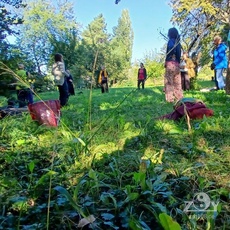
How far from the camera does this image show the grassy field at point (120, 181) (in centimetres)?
127

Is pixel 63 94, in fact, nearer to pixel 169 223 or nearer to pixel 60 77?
pixel 60 77

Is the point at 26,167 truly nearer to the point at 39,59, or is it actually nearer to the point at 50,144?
the point at 50,144

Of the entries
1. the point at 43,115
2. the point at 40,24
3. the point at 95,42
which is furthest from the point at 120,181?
the point at 40,24

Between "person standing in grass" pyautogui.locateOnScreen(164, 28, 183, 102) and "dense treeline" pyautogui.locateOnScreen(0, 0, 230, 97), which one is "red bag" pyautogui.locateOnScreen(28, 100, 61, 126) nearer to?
"dense treeline" pyautogui.locateOnScreen(0, 0, 230, 97)

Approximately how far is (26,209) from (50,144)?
4.44 ft

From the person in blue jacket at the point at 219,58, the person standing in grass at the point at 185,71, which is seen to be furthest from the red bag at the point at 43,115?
the person standing in grass at the point at 185,71

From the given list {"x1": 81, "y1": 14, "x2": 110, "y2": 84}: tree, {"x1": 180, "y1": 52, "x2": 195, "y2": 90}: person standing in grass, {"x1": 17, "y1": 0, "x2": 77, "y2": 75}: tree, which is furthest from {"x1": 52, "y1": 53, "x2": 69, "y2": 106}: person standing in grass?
{"x1": 17, "y1": 0, "x2": 77, "y2": 75}: tree

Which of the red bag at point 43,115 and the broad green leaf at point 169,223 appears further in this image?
the red bag at point 43,115

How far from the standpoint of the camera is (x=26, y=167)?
6.78ft

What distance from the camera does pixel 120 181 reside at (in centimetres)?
167

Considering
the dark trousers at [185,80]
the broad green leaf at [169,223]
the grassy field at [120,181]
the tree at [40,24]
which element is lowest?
the grassy field at [120,181]

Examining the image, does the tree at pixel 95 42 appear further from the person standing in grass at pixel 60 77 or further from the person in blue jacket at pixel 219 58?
the person in blue jacket at pixel 219 58

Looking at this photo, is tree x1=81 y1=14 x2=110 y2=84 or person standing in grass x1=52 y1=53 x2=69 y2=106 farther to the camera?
person standing in grass x1=52 y1=53 x2=69 y2=106

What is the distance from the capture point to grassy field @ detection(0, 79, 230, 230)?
127 centimetres
